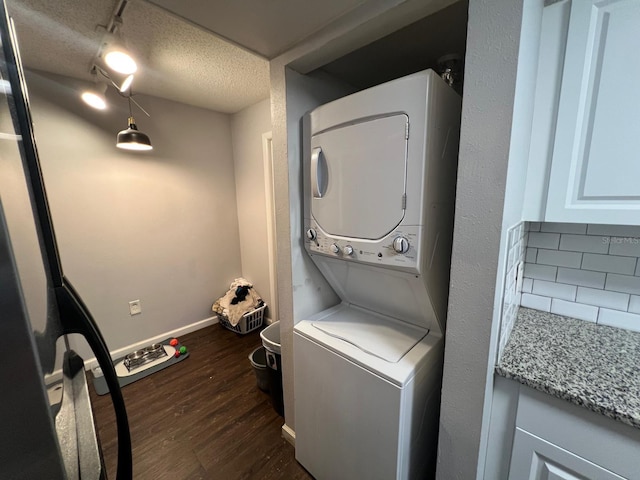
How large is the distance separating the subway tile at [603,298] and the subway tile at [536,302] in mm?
111

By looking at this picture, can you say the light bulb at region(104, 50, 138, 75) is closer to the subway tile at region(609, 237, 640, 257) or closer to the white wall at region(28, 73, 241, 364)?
the white wall at region(28, 73, 241, 364)

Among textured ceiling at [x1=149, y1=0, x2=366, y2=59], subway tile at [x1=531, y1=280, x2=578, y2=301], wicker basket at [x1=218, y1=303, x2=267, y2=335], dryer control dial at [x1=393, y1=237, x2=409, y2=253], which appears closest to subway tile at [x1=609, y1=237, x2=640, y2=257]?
subway tile at [x1=531, y1=280, x2=578, y2=301]

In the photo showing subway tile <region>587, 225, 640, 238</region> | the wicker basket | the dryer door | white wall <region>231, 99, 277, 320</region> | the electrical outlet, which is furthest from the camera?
the wicker basket

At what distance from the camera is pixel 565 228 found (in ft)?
3.86

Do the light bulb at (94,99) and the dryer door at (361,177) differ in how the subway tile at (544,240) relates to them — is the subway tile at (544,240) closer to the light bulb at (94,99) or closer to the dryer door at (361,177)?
the dryer door at (361,177)

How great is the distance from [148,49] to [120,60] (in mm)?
318

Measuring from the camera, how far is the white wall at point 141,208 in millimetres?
2010

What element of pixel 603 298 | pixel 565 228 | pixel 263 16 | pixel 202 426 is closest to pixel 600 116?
pixel 565 228

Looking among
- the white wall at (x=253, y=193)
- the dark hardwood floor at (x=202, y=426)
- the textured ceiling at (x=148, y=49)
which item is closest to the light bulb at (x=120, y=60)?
the textured ceiling at (x=148, y=49)

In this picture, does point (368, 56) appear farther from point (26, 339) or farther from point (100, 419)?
point (100, 419)

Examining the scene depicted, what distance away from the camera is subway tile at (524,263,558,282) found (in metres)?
1.24

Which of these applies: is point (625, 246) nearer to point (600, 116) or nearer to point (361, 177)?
point (600, 116)

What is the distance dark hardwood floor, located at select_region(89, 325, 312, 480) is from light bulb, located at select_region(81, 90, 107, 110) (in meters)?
2.21

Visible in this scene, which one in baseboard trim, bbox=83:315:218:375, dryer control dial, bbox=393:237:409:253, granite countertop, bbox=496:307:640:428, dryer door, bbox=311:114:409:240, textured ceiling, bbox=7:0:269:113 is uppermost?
textured ceiling, bbox=7:0:269:113
